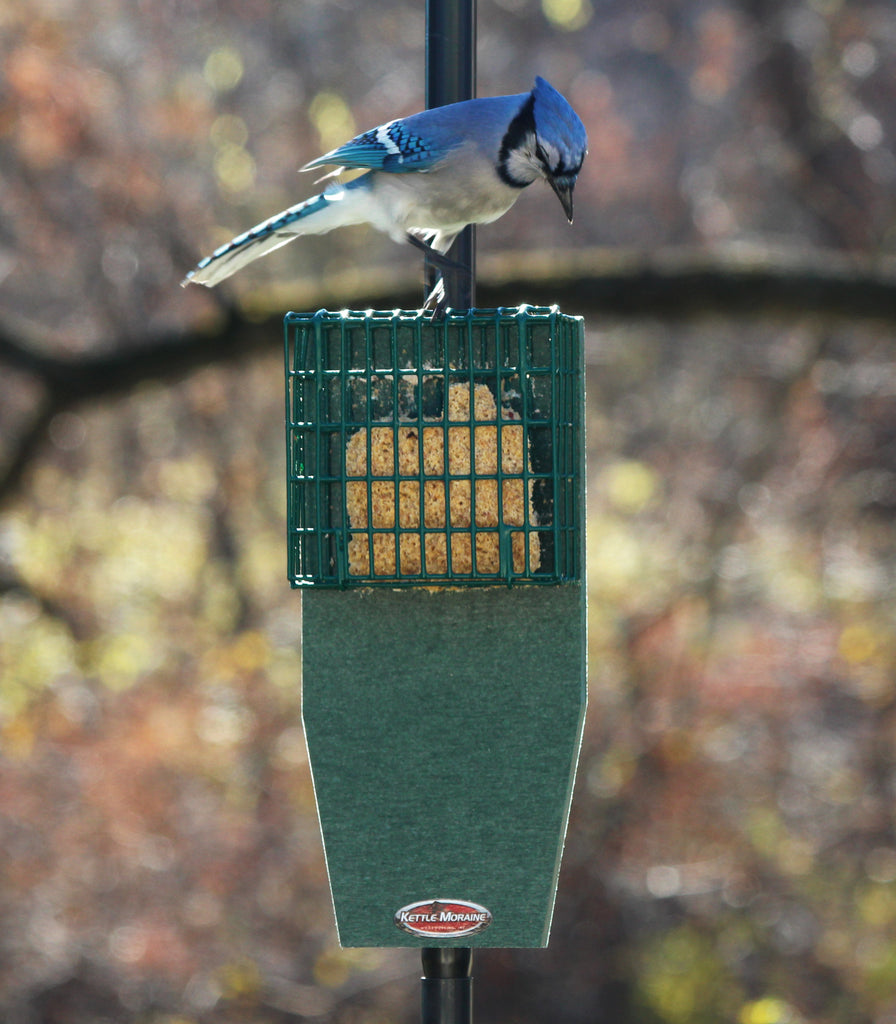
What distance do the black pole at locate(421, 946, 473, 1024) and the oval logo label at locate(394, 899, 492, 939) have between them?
0.04 metres

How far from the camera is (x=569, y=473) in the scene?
334 cm

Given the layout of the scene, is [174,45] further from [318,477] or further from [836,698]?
[318,477]

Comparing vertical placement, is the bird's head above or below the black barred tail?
above

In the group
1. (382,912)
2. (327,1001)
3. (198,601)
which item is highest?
(198,601)

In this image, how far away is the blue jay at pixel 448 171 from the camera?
3.57 m

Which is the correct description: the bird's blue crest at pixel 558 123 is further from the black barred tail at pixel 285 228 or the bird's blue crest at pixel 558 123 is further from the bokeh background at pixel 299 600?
the bokeh background at pixel 299 600

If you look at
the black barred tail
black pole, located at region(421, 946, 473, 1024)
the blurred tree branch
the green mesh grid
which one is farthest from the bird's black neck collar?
the blurred tree branch

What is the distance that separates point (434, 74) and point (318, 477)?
91 centimetres

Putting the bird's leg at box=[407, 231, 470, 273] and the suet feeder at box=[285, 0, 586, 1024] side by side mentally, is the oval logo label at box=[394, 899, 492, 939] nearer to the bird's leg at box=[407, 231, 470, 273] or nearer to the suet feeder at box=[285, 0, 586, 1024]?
the suet feeder at box=[285, 0, 586, 1024]

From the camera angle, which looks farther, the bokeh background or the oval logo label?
the bokeh background

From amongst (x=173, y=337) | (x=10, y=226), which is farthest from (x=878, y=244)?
(x=10, y=226)

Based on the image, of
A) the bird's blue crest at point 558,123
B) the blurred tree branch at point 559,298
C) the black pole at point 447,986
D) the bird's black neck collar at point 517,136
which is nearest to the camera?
the black pole at point 447,986

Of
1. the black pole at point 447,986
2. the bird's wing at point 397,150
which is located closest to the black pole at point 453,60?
the bird's wing at point 397,150

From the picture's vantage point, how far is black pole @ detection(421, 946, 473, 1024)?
10.2ft
